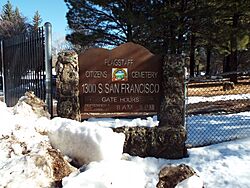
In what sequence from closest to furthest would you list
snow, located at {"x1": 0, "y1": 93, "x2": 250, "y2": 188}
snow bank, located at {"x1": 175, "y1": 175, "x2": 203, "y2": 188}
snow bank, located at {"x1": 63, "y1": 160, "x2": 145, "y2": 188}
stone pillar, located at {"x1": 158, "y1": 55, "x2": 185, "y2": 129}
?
snow bank, located at {"x1": 63, "y1": 160, "x2": 145, "y2": 188} < snow, located at {"x1": 0, "y1": 93, "x2": 250, "y2": 188} < snow bank, located at {"x1": 175, "y1": 175, "x2": 203, "y2": 188} < stone pillar, located at {"x1": 158, "y1": 55, "x2": 185, "y2": 129}

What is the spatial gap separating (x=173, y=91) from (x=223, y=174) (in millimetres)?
1522

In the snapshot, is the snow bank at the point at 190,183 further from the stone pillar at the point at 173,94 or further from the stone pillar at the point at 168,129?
the stone pillar at the point at 173,94

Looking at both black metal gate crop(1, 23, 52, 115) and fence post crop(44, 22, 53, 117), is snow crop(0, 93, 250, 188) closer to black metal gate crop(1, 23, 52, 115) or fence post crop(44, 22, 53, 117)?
fence post crop(44, 22, 53, 117)

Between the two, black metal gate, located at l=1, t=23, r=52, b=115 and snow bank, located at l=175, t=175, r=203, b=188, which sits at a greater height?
black metal gate, located at l=1, t=23, r=52, b=115

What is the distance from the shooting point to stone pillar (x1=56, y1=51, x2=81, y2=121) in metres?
5.20

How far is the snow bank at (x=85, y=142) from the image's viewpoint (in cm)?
335

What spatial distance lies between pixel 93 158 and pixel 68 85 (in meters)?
2.15

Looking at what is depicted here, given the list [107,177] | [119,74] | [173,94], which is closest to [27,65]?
[119,74]

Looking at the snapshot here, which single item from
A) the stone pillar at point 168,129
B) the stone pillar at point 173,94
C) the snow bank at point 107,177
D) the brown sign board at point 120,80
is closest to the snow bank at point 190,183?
the snow bank at point 107,177

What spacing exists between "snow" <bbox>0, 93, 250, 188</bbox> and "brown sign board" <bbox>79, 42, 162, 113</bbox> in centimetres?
31

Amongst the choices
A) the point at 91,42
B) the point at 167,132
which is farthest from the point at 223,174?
the point at 91,42

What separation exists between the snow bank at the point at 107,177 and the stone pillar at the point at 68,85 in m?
2.22

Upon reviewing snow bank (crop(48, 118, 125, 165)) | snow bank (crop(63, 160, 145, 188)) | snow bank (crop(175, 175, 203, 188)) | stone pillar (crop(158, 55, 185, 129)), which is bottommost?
snow bank (crop(175, 175, 203, 188))

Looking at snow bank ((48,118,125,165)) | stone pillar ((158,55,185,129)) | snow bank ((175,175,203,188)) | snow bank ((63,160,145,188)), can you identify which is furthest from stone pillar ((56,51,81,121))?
snow bank ((175,175,203,188))
